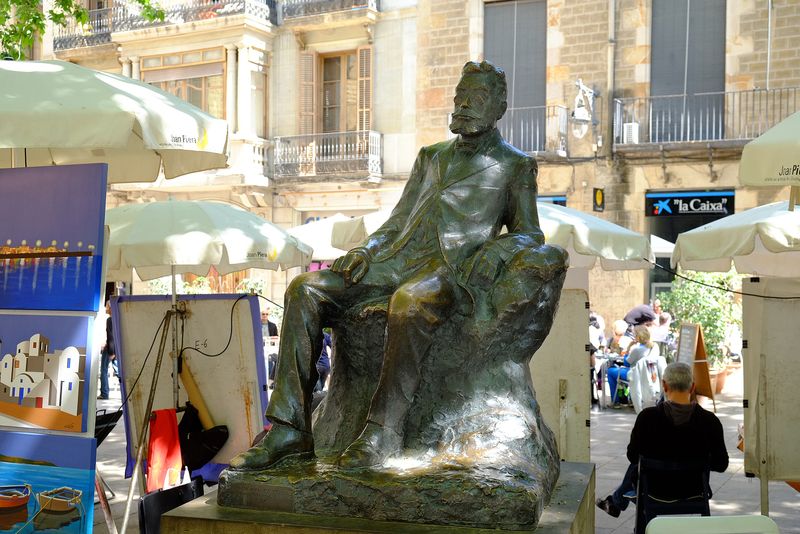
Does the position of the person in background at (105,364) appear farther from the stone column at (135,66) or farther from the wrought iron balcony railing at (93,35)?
the wrought iron balcony railing at (93,35)

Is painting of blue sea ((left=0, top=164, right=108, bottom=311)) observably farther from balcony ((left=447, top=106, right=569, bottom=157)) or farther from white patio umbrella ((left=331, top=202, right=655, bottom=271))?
balcony ((left=447, top=106, right=569, bottom=157))

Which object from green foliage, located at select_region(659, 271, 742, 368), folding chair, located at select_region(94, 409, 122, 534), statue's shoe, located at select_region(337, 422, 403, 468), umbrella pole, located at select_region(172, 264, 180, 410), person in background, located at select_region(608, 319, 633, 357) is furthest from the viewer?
green foliage, located at select_region(659, 271, 742, 368)

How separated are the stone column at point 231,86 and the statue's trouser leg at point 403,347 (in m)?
20.5

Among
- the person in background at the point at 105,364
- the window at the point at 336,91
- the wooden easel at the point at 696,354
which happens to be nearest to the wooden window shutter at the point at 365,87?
the window at the point at 336,91

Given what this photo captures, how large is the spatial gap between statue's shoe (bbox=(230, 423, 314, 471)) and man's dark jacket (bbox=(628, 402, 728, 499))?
7.58 feet

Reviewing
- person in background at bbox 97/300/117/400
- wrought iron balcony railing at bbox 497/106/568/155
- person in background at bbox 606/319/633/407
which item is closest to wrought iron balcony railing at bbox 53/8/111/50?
wrought iron balcony railing at bbox 497/106/568/155

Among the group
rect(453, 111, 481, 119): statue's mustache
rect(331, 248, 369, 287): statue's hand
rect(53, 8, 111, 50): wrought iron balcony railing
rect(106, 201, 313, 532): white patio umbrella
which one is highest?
rect(53, 8, 111, 50): wrought iron balcony railing

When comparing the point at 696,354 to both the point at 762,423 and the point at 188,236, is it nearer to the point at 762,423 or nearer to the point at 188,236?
the point at 762,423

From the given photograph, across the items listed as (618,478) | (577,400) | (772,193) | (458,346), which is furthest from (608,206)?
(458,346)

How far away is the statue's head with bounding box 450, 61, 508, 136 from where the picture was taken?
4.54 meters

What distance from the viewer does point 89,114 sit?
15.0ft

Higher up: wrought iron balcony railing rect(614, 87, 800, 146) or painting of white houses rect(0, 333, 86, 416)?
wrought iron balcony railing rect(614, 87, 800, 146)

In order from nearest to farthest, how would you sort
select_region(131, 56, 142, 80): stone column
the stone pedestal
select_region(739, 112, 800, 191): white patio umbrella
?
the stone pedestal → select_region(739, 112, 800, 191): white patio umbrella → select_region(131, 56, 142, 80): stone column

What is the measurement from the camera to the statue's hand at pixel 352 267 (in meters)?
4.32
